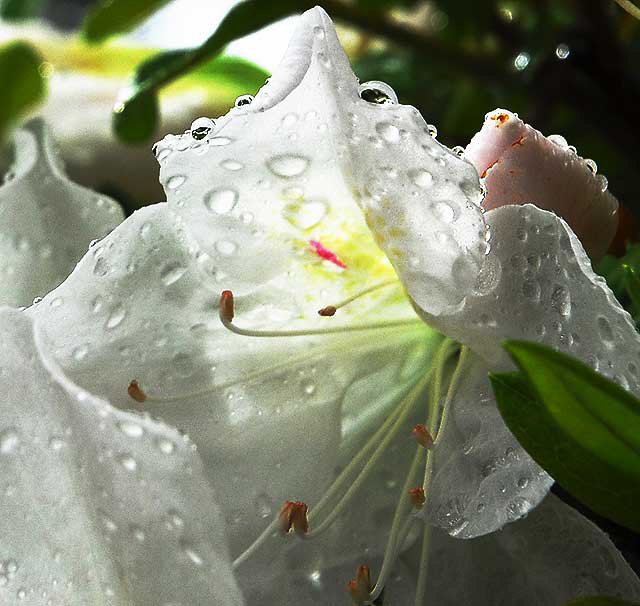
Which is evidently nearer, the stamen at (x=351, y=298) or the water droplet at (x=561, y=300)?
the water droplet at (x=561, y=300)

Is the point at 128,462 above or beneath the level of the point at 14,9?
above

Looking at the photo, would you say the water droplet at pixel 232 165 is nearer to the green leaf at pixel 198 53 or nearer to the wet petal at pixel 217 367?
the wet petal at pixel 217 367

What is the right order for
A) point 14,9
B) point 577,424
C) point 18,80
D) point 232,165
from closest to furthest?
point 577,424 → point 232,165 → point 18,80 → point 14,9

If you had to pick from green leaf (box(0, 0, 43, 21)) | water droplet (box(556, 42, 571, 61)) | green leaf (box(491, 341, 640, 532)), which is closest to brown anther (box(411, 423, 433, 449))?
green leaf (box(491, 341, 640, 532))

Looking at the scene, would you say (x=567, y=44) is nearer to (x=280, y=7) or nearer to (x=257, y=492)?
(x=280, y=7)

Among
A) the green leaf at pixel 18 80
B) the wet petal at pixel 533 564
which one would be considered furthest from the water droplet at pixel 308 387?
the green leaf at pixel 18 80

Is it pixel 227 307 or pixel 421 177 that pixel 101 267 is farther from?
pixel 421 177

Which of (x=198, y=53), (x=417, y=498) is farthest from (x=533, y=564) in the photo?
(x=198, y=53)
